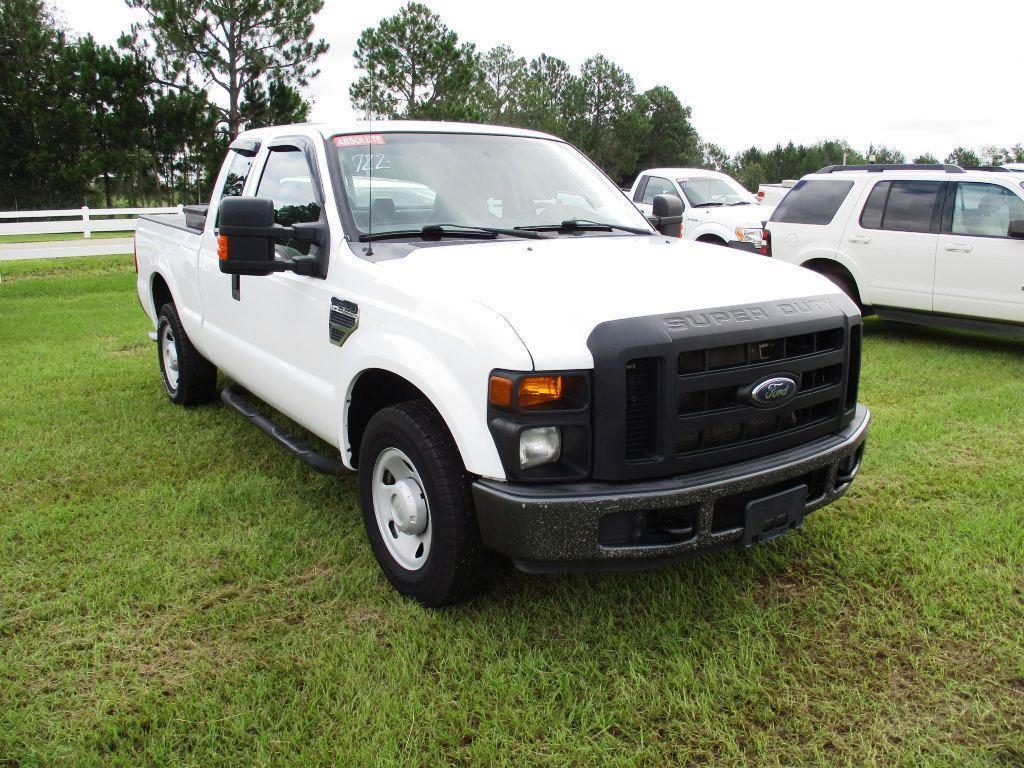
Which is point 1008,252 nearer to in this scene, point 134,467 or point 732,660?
point 732,660

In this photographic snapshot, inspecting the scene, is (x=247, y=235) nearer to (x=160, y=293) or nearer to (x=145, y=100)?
(x=160, y=293)

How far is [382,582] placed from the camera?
353 cm

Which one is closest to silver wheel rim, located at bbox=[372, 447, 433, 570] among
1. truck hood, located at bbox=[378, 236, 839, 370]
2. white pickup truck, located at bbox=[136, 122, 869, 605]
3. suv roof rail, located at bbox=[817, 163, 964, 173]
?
white pickup truck, located at bbox=[136, 122, 869, 605]

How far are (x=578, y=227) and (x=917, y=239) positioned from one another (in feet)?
18.9

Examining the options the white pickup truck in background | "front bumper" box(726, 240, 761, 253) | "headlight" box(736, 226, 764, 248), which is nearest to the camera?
"front bumper" box(726, 240, 761, 253)

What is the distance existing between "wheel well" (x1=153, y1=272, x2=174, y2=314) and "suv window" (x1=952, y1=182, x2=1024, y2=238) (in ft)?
24.1

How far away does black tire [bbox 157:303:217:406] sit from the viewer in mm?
5852

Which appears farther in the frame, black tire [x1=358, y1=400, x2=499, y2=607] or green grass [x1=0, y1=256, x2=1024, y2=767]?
black tire [x1=358, y1=400, x2=499, y2=607]

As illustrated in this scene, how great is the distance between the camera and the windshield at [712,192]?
13.1 meters

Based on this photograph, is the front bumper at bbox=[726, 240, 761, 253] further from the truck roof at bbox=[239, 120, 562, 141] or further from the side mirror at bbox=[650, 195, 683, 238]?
the truck roof at bbox=[239, 120, 562, 141]

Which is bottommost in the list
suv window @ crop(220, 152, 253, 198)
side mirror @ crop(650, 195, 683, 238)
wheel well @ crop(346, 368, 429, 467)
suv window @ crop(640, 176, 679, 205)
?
wheel well @ crop(346, 368, 429, 467)

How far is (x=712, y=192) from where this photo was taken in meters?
13.4

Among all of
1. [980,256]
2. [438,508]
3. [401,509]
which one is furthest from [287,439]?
[980,256]

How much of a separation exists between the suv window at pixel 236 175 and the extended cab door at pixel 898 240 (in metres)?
6.57
